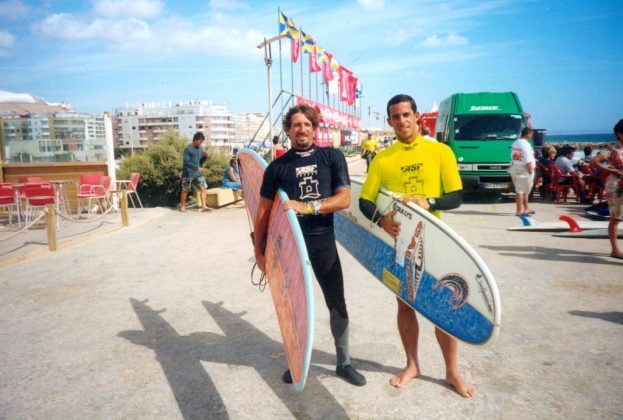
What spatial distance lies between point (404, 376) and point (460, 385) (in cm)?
37

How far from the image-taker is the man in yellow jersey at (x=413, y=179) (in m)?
2.83

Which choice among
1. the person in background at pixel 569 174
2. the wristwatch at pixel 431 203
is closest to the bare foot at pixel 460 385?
the wristwatch at pixel 431 203

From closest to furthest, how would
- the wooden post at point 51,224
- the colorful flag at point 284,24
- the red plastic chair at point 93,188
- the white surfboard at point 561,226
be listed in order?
the wooden post at point 51,224
the white surfboard at point 561,226
the red plastic chair at point 93,188
the colorful flag at point 284,24

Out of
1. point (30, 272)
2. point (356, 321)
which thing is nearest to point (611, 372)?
point (356, 321)

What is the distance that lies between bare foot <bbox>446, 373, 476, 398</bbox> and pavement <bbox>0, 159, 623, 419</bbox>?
0.15 feet

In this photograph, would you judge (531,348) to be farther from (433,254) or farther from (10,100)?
(10,100)

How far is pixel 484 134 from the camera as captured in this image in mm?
12453

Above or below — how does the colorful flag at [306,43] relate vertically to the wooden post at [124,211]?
above

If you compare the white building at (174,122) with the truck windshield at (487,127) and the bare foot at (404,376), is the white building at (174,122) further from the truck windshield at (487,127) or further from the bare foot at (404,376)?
the bare foot at (404,376)

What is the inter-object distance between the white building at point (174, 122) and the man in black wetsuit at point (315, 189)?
570 ft

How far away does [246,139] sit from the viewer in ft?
627

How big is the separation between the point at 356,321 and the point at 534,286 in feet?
7.83

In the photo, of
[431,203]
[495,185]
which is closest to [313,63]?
[495,185]

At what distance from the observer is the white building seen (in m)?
173
